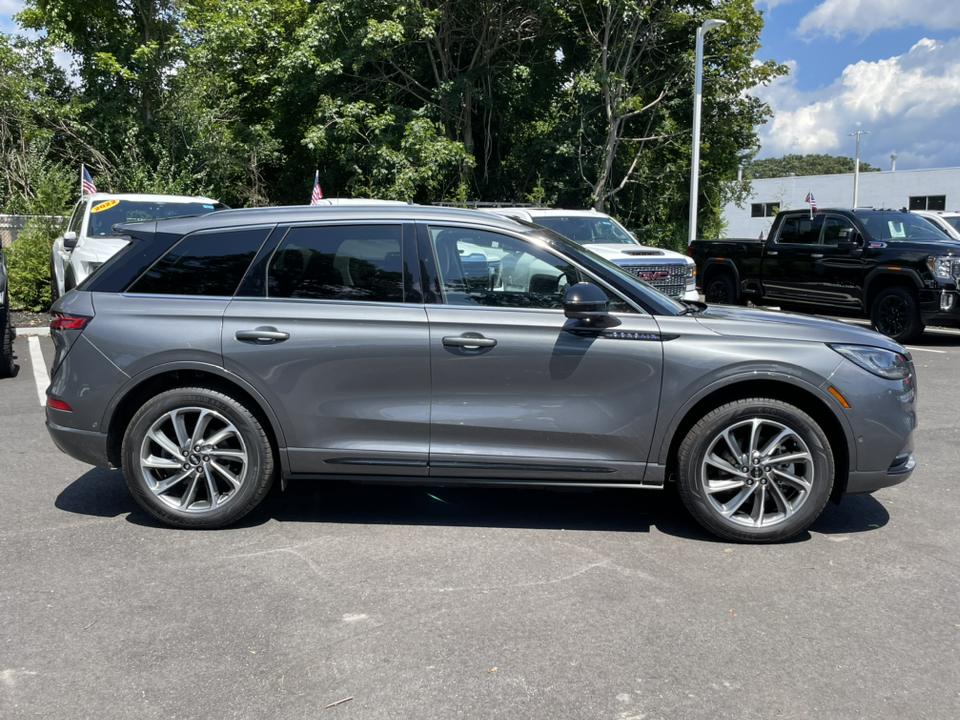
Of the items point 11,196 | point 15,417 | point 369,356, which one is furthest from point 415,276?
point 11,196

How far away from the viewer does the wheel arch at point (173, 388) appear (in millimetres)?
4801

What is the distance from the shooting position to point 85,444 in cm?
491

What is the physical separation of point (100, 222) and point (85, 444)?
28.6ft

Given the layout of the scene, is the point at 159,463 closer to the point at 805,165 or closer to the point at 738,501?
the point at 738,501

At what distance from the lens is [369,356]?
4.73 metres

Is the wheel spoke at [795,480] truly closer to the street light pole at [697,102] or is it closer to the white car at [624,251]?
A: the white car at [624,251]

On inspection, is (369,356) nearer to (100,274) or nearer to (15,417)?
(100,274)

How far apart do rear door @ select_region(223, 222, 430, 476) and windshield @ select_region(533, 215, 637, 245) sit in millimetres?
8886

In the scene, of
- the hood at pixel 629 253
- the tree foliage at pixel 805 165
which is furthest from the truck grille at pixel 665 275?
the tree foliage at pixel 805 165

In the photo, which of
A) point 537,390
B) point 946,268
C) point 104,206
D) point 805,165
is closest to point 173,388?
point 537,390

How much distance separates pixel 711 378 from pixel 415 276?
1.67 m

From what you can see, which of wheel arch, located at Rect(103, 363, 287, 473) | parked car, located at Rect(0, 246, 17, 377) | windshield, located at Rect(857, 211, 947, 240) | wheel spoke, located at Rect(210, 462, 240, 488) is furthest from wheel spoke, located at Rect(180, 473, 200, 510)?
windshield, located at Rect(857, 211, 947, 240)

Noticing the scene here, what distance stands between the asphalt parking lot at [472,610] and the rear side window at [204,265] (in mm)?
1350

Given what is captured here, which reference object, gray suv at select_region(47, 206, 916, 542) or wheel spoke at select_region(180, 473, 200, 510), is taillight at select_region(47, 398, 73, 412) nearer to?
gray suv at select_region(47, 206, 916, 542)
